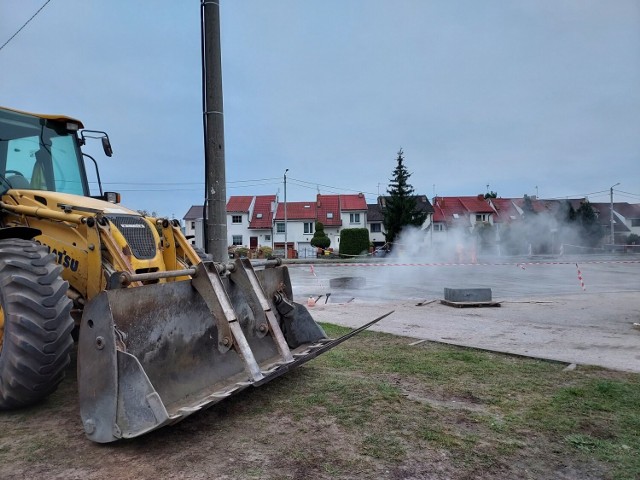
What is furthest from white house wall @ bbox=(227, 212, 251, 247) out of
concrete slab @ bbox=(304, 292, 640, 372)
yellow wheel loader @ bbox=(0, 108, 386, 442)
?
yellow wheel loader @ bbox=(0, 108, 386, 442)

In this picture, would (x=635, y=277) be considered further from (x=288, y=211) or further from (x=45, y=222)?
(x=288, y=211)

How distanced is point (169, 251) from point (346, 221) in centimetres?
5138

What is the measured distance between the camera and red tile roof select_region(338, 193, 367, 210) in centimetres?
5659

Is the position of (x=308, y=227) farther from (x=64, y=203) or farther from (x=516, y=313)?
(x=64, y=203)

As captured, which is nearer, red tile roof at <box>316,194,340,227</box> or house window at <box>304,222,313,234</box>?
house window at <box>304,222,313,234</box>

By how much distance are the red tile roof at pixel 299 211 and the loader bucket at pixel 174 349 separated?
1975 inches

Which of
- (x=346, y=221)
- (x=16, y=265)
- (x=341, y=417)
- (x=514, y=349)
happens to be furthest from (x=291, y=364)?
(x=346, y=221)

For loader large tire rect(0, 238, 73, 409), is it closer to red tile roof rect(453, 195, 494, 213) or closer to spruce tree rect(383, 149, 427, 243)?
spruce tree rect(383, 149, 427, 243)

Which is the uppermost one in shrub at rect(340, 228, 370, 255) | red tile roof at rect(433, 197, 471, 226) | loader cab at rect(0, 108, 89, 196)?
red tile roof at rect(433, 197, 471, 226)

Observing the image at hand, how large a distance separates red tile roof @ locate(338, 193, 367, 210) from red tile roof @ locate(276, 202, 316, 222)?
3609 millimetres

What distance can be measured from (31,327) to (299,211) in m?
53.0

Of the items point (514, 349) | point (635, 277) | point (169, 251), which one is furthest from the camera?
point (635, 277)

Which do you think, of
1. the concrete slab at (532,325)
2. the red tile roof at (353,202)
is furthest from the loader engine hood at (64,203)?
the red tile roof at (353,202)

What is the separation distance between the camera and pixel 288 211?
186 ft
